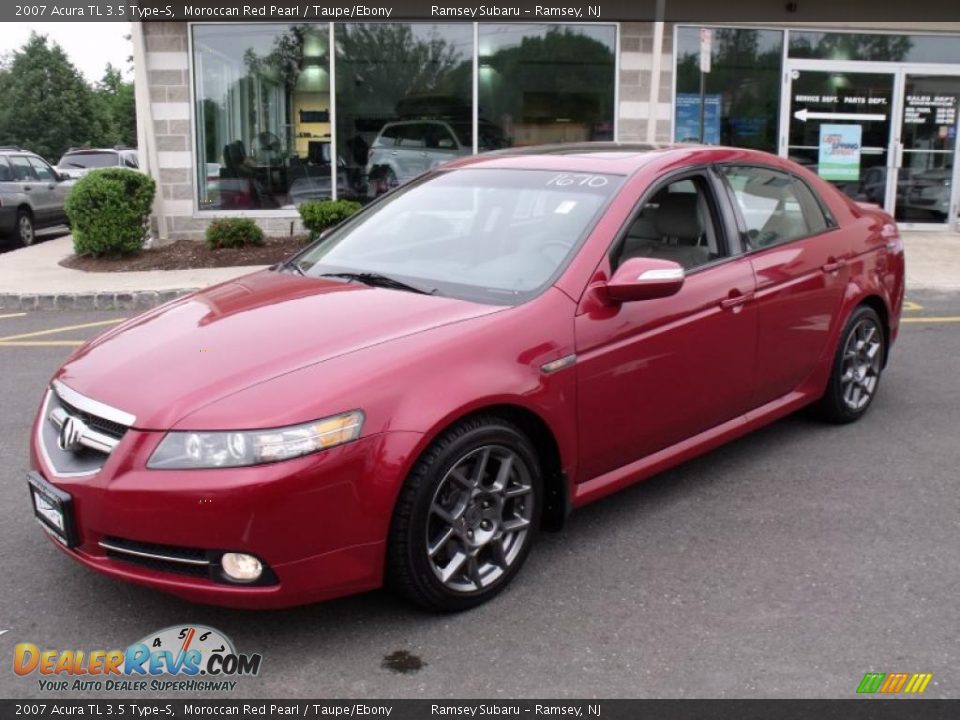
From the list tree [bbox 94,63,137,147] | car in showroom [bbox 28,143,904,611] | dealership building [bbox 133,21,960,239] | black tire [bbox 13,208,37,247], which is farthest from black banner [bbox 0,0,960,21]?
tree [bbox 94,63,137,147]

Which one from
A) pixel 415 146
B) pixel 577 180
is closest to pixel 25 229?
pixel 415 146

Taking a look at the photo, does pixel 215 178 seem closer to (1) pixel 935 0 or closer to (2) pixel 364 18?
(2) pixel 364 18

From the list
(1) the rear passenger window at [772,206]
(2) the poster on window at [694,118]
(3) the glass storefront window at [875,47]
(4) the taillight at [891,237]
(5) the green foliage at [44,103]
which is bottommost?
(4) the taillight at [891,237]

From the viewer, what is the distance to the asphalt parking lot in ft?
9.73

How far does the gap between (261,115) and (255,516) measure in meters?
11.2

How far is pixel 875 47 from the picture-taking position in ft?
44.4

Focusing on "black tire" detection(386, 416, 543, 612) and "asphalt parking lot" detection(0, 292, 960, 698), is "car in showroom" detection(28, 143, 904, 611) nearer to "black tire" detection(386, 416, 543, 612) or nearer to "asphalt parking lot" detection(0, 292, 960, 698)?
"black tire" detection(386, 416, 543, 612)

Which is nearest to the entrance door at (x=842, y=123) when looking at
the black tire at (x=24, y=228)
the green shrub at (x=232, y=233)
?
the green shrub at (x=232, y=233)

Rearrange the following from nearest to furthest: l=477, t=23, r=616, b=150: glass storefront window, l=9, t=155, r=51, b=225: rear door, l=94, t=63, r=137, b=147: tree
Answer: l=477, t=23, r=616, b=150: glass storefront window, l=9, t=155, r=51, b=225: rear door, l=94, t=63, r=137, b=147: tree

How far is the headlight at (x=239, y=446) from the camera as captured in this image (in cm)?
286

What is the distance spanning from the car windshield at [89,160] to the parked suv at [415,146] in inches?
489

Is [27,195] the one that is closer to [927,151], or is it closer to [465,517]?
[927,151]

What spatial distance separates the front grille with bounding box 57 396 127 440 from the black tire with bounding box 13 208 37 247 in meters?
14.2

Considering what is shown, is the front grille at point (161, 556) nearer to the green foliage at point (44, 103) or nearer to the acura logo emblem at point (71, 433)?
the acura logo emblem at point (71, 433)
